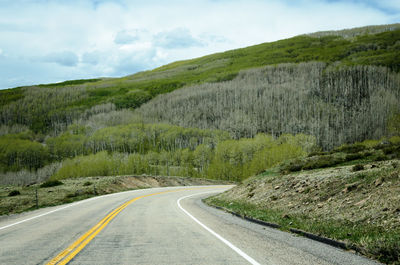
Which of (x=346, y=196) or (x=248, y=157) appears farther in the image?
(x=248, y=157)

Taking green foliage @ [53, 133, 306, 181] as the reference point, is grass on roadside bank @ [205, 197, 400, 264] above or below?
above

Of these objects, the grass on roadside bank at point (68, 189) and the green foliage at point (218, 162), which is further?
the green foliage at point (218, 162)

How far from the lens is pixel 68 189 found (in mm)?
35812

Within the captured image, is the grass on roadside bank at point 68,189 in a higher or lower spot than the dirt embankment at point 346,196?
lower

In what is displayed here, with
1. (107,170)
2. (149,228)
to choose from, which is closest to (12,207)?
(149,228)

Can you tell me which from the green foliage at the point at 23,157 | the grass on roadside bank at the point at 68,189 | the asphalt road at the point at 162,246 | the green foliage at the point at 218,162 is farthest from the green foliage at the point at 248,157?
the green foliage at the point at 23,157

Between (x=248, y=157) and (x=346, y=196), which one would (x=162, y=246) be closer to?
(x=346, y=196)

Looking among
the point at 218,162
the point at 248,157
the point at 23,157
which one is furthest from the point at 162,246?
the point at 23,157

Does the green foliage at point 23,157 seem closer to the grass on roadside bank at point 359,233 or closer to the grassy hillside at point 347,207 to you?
the grassy hillside at point 347,207

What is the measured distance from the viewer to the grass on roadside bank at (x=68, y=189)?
78.4ft

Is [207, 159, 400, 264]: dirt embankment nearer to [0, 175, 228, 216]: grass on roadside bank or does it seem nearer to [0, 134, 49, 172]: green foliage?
[0, 175, 228, 216]: grass on roadside bank

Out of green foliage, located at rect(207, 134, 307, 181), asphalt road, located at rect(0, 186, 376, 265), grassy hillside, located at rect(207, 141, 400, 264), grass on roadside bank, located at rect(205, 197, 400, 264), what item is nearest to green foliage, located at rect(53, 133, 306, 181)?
green foliage, located at rect(207, 134, 307, 181)

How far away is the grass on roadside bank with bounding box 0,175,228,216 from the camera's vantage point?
78.4ft

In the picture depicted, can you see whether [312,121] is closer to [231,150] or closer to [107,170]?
[231,150]
